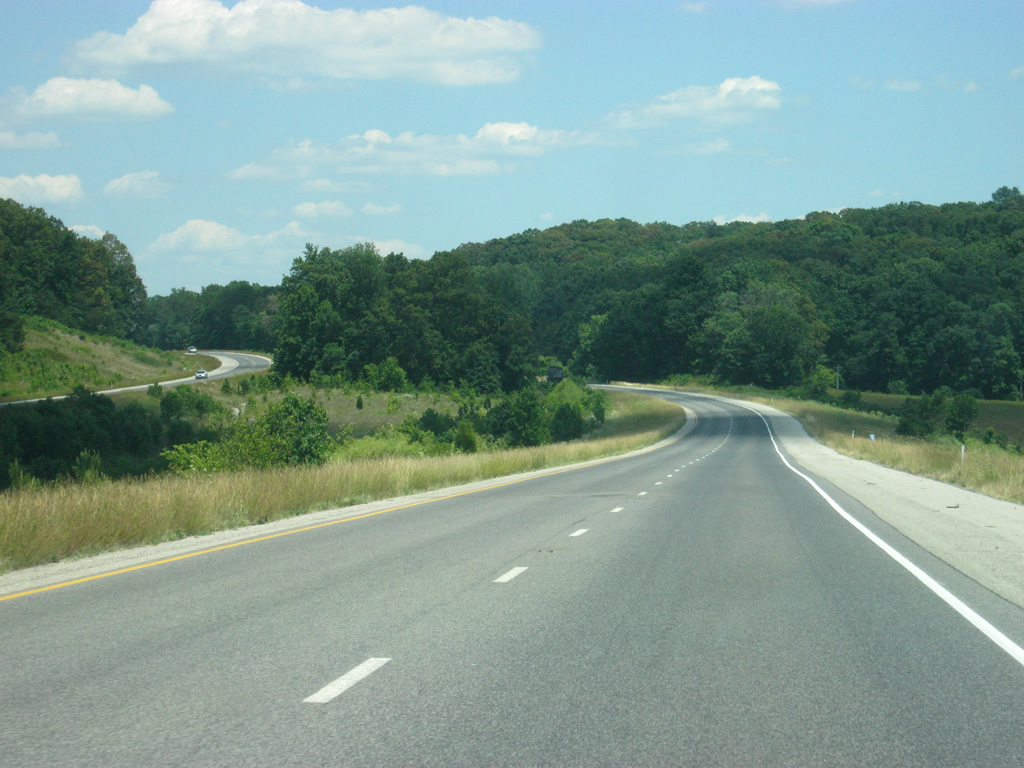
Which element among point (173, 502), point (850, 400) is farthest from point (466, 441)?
point (850, 400)

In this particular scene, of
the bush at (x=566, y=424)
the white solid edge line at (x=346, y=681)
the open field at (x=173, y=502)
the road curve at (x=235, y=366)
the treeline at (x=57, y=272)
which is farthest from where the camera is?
the treeline at (x=57, y=272)

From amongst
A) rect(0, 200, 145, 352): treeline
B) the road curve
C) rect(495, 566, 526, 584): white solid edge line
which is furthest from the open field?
rect(0, 200, 145, 352): treeline

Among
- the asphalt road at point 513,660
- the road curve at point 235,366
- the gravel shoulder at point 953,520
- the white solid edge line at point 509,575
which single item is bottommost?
the gravel shoulder at point 953,520

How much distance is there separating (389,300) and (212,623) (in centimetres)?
11528

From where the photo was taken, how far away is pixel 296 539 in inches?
559

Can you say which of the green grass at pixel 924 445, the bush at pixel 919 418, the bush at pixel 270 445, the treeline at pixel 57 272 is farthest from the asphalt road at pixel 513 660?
the treeline at pixel 57 272

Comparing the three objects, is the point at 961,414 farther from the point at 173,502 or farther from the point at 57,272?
the point at 57,272

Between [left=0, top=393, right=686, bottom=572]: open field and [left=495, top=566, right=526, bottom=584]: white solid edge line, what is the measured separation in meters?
5.42

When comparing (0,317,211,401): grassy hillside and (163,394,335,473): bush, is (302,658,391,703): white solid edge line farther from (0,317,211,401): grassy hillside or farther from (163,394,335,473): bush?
(0,317,211,401): grassy hillside

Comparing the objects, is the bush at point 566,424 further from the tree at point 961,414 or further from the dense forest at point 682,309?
the dense forest at point 682,309

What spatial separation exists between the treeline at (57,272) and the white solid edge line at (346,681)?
327 feet

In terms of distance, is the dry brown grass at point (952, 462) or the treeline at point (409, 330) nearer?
the dry brown grass at point (952, 462)

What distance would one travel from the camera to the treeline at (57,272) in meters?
116

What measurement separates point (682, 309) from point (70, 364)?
105998mm
